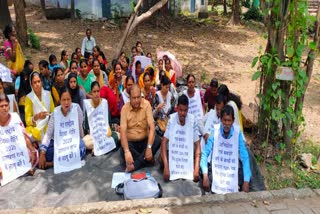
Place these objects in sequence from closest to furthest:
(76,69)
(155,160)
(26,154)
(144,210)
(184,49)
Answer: (144,210)
(26,154)
(155,160)
(76,69)
(184,49)

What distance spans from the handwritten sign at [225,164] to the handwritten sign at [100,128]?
5.23 feet

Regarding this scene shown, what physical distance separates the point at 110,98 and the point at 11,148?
5.93ft

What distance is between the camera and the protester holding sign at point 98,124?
16.2 feet

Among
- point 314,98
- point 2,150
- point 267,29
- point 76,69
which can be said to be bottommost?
point 314,98

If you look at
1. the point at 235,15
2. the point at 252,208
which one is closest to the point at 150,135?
the point at 252,208

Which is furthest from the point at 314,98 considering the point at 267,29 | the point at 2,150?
the point at 2,150

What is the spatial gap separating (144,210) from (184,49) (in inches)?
360

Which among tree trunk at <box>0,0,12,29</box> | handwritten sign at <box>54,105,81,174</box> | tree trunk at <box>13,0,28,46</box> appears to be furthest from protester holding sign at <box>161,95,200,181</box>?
tree trunk at <box>0,0,12,29</box>

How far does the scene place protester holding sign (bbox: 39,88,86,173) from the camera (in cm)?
457

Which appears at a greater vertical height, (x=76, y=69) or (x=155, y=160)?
(x=76, y=69)

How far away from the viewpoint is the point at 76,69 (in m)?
6.50

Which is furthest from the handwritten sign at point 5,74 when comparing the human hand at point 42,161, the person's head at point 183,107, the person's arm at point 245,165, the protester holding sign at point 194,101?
the person's arm at point 245,165

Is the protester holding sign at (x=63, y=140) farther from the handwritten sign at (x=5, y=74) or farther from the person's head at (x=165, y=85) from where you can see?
the handwritten sign at (x=5, y=74)

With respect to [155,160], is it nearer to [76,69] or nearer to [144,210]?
[144,210]
